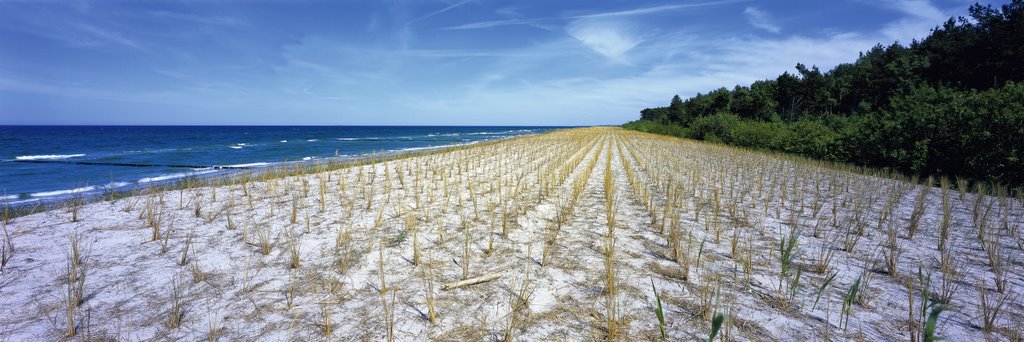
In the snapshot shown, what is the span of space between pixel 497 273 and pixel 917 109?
1579cm

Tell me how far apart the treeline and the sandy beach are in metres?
4.70

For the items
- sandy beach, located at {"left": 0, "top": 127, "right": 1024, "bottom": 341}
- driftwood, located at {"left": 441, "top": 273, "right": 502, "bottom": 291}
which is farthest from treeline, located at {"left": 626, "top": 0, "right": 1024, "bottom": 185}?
driftwood, located at {"left": 441, "top": 273, "right": 502, "bottom": 291}

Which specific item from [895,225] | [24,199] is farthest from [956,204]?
[24,199]

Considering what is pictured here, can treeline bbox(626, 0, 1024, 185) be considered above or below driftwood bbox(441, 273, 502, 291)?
above

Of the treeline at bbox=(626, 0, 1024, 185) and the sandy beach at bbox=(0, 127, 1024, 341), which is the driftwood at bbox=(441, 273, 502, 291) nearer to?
the sandy beach at bbox=(0, 127, 1024, 341)

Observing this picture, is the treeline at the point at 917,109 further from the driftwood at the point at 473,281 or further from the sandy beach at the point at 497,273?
the driftwood at the point at 473,281

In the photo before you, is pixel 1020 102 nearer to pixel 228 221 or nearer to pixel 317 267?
pixel 317 267

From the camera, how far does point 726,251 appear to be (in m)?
4.75

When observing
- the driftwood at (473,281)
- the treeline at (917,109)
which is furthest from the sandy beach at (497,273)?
the treeline at (917,109)

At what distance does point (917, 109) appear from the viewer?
1249cm

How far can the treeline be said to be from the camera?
33.6 feet

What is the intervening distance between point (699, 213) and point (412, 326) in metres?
5.60

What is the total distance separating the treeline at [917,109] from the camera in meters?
10.2

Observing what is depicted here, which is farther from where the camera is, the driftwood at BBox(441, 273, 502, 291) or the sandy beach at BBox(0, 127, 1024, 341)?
the driftwood at BBox(441, 273, 502, 291)
